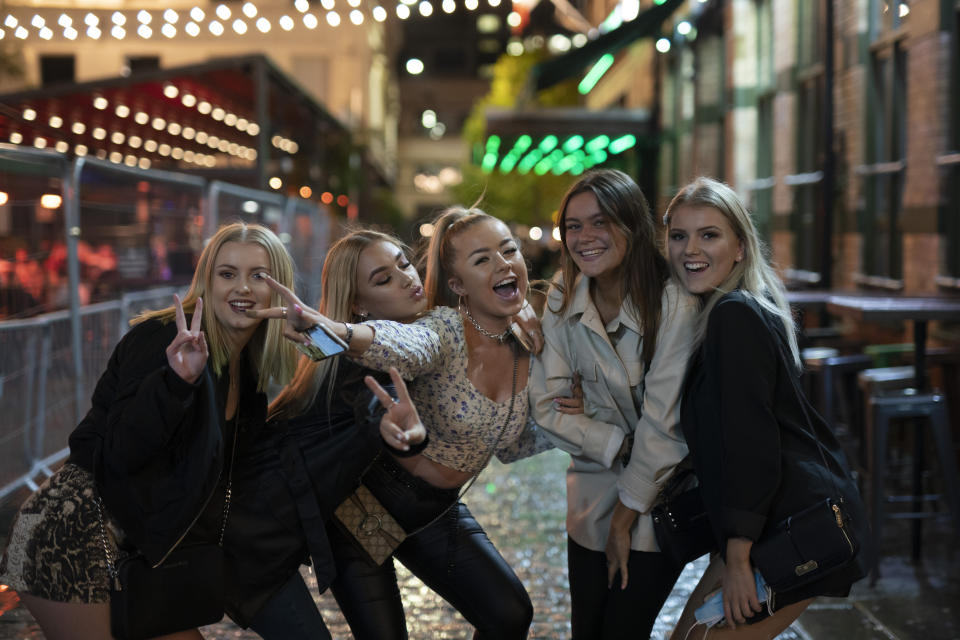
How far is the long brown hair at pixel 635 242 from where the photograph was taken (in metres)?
3.57

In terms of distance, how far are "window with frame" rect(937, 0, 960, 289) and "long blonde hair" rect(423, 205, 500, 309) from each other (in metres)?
6.13

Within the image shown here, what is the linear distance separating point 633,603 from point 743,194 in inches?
522

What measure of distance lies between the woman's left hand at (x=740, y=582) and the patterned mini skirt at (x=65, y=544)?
1847mm

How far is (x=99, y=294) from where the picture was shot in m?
8.27

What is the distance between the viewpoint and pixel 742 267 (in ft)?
10.9

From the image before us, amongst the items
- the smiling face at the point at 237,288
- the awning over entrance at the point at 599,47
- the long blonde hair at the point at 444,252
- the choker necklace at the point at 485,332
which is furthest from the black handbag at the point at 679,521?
the awning over entrance at the point at 599,47

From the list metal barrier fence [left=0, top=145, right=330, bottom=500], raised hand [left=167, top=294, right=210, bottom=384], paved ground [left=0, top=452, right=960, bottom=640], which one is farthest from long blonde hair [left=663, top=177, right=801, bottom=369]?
metal barrier fence [left=0, top=145, right=330, bottom=500]

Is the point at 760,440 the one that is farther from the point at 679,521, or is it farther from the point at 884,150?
the point at 884,150

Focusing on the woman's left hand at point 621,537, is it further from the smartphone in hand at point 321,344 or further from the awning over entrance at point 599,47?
the awning over entrance at point 599,47

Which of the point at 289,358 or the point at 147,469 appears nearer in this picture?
the point at 147,469

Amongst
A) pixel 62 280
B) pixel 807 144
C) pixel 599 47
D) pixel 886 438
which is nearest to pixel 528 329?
pixel 886 438

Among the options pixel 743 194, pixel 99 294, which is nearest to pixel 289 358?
pixel 99 294

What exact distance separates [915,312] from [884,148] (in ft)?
17.7

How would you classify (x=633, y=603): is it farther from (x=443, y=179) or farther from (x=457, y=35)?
(x=457, y=35)
